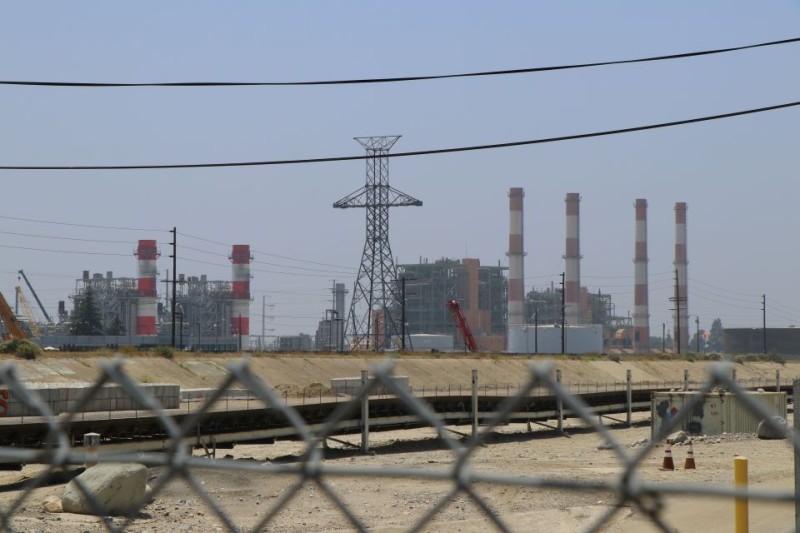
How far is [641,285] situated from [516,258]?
21.7 meters

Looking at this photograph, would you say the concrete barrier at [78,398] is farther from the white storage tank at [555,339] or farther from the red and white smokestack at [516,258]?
the red and white smokestack at [516,258]

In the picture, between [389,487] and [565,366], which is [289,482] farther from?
[565,366]

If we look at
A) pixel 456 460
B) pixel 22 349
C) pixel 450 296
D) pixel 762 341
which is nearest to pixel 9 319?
pixel 22 349

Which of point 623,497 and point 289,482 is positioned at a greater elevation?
point 623,497

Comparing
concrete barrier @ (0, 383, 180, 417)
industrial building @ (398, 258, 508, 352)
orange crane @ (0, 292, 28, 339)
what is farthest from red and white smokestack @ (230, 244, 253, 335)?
concrete barrier @ (0, 383, 180, 417)

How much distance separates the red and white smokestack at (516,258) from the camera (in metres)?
154

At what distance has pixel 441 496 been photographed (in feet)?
68.6

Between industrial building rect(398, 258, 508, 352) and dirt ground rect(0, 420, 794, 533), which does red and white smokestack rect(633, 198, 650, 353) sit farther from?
dirt ground rect(0, 420, 794, 533)

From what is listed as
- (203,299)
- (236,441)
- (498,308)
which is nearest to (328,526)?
(236,441)

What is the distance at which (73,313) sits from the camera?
14138cm

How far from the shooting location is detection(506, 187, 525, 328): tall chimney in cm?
15388

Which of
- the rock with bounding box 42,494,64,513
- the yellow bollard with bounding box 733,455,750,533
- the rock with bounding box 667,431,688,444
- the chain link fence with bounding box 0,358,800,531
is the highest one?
the chain link fence with bounding box 0,358,800,531

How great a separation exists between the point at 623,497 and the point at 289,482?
1946 centimetres

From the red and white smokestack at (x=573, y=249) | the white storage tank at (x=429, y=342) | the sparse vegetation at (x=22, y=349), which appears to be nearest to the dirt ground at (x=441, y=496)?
the sparse vegetation at (x=22, y=349)
